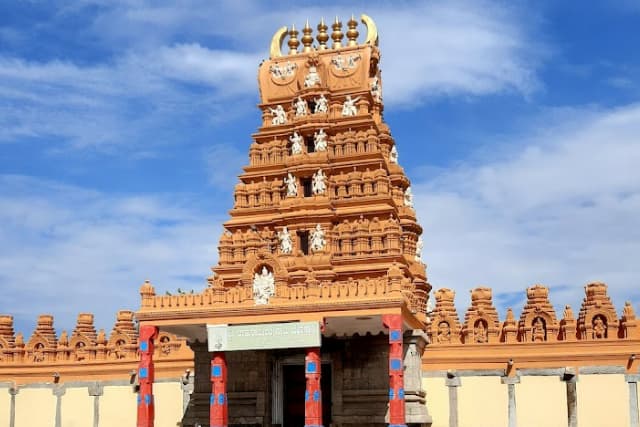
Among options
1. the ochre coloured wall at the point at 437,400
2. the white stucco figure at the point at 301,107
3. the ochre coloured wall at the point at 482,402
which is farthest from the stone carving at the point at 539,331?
the white stucco figure at the point at 301,107

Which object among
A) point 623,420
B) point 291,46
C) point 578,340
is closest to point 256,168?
point 291,46

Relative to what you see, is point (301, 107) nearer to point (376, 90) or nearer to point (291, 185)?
point (291, 185)

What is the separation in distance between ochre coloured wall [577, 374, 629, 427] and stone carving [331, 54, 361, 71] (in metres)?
18.8

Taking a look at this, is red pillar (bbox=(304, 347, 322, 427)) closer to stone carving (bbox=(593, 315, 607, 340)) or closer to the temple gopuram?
the temple gopuram

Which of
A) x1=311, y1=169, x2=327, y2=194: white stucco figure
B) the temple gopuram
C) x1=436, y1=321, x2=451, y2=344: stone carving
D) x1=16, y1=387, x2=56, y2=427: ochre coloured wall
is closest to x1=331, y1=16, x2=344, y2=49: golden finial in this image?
the temple gopuram

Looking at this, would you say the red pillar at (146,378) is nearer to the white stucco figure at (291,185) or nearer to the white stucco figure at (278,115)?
the white stucco figure at (291,185)

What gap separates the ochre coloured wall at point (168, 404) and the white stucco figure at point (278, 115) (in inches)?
543

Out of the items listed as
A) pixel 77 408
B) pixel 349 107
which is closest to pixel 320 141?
pixel 349 107

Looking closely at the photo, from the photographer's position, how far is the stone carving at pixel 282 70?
4581 cm

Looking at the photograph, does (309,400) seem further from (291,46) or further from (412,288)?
(291,46)

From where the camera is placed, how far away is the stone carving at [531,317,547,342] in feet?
125

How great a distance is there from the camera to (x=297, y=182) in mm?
42312

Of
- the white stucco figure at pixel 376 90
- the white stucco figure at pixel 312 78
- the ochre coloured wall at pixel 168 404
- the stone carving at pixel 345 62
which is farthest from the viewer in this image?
the white stucco figure at pixel 376 90

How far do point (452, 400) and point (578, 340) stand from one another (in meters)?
5.98
